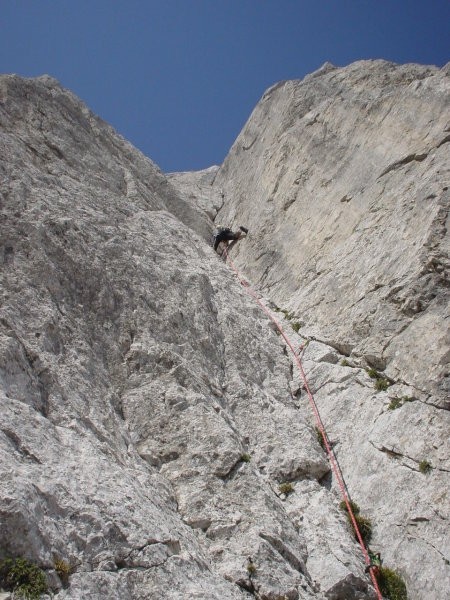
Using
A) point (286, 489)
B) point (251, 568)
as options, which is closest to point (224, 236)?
point (286, 489)

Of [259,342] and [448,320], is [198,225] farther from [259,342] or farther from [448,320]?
[448,320]

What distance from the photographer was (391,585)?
13.4m

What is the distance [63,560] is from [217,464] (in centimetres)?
572

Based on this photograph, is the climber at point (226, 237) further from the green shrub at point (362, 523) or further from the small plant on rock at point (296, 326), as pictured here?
the green shrub at point (362, 523)

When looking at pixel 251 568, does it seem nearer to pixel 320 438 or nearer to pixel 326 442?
pixel 326 442

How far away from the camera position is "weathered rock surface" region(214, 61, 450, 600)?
15.3 metres

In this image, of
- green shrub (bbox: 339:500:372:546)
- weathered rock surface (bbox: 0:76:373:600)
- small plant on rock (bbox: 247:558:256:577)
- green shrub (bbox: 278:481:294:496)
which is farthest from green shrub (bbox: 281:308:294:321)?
small plant on rock (bbox: 247:558:256:577)

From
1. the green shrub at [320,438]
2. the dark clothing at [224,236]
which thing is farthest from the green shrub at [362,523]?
the dark clothing at [224,236]

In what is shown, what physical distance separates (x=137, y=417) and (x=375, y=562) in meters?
7.54

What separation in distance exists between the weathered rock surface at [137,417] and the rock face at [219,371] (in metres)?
0.06

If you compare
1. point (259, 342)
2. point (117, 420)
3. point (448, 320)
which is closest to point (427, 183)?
point (448, 320)

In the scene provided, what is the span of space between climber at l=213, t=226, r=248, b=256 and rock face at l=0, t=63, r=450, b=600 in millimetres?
3416

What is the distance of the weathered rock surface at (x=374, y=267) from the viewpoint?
15.3 meters

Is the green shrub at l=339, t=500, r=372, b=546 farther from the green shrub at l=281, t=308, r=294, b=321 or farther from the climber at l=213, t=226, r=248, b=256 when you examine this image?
the climber at l=213, t=226, r=248, b=256
